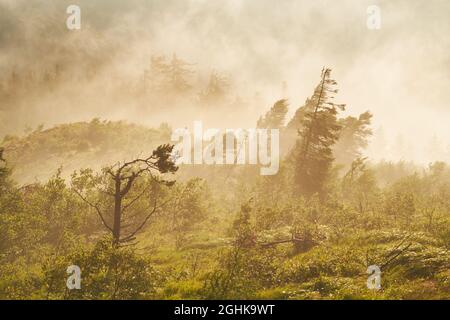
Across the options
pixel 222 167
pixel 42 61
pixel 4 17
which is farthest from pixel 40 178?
pixel 4 17

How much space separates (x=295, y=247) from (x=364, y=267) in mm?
4546

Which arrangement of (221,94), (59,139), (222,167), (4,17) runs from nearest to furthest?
(222,167) < (59,139) < (221,94) < (4,17)

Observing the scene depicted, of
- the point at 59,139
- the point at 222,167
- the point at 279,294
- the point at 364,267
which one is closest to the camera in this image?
the point at 279,294

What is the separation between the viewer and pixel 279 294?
11.4 meters

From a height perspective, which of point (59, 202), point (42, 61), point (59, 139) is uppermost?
point (42, 61)

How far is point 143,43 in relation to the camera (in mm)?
145375

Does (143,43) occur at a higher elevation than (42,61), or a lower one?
higher

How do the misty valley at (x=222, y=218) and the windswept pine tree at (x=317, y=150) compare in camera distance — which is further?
the windswept pine tree at (x=317, y=150)

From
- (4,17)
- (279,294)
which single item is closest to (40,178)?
(279,294)

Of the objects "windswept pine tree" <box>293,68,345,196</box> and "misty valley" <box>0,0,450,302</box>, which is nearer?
"misty valley" <box>0,0,450,302</box>

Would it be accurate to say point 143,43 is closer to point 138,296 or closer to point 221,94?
point 221,94
